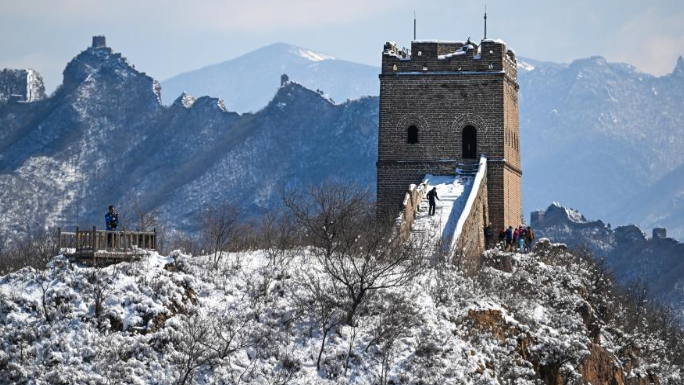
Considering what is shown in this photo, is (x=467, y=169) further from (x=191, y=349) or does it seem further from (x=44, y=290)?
(x=44, y=290)

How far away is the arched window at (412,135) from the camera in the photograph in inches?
2131

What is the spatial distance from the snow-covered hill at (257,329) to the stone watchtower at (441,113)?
11263 mm

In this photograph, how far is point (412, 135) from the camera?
178ft

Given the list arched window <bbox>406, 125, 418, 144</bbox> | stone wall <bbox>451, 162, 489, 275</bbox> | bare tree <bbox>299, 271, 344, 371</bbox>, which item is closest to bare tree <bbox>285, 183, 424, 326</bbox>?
bare tree <bbox>299, 271, 344, 371</bbox>

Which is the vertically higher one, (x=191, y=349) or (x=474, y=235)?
(x=474, y=235)

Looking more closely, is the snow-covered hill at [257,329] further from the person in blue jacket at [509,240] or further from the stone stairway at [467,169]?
the stone stairway at [467,169]

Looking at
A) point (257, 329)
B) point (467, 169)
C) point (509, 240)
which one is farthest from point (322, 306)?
point (467, 169)

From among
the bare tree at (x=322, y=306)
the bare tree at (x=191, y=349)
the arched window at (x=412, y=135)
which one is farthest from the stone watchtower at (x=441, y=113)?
the bare tree at (x=191, y=349)

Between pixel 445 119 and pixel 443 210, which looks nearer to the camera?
pixel 443 210

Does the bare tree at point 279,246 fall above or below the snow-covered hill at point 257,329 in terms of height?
above

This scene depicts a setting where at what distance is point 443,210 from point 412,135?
5.60 meters

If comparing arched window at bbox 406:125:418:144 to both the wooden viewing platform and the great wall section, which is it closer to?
the great wall section

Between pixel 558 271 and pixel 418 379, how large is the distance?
537 inches

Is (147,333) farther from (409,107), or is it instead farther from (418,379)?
(409,107)
